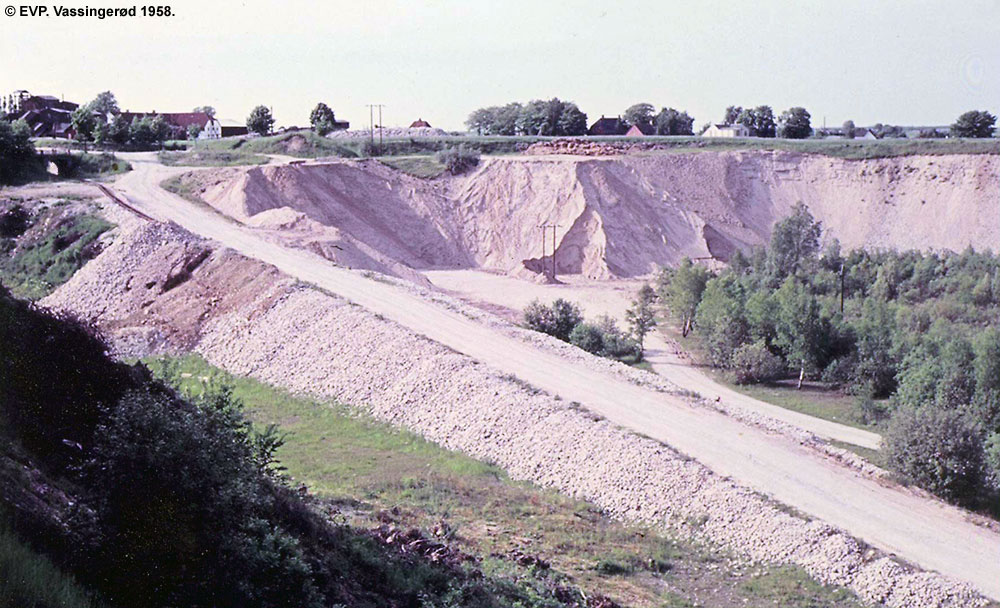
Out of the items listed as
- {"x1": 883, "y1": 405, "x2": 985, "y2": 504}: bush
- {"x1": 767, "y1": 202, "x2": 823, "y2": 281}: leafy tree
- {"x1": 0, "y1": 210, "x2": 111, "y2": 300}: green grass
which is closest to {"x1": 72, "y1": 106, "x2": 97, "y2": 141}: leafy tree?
{"x1": 0, "y1": 210, "x2": 111, "y2": 300}: green grass

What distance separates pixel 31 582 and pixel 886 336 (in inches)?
1456

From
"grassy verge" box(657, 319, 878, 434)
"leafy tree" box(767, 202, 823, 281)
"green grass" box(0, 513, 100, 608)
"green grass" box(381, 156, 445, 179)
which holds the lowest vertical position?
"grassy verge" box(657, 319, 878, 434)

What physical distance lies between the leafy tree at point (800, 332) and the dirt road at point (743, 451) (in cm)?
1293

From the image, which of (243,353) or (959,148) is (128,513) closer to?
(243,353)

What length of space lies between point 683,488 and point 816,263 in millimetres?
42092

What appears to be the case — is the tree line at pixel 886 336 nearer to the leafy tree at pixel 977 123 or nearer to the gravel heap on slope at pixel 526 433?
the gravel heap on slope at pixel 526 433

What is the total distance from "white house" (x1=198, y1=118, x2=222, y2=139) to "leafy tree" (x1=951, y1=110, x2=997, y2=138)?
252ft

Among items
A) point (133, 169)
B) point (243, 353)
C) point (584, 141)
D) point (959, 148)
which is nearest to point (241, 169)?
point (133, 169)

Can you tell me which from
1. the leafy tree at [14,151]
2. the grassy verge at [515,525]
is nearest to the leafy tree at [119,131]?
the leafy tree at [14,151]

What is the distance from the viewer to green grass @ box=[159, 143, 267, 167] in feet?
222

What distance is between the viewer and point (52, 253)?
4366 centimetres

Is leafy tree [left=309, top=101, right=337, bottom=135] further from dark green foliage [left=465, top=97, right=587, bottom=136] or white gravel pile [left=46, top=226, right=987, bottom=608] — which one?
white gravel pile [left=46, top=226, right=987, bottom=608]

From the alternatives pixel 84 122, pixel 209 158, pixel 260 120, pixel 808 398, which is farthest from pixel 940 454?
pixel 260 120

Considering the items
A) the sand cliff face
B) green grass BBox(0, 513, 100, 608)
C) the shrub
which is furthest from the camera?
the sand cliff face
